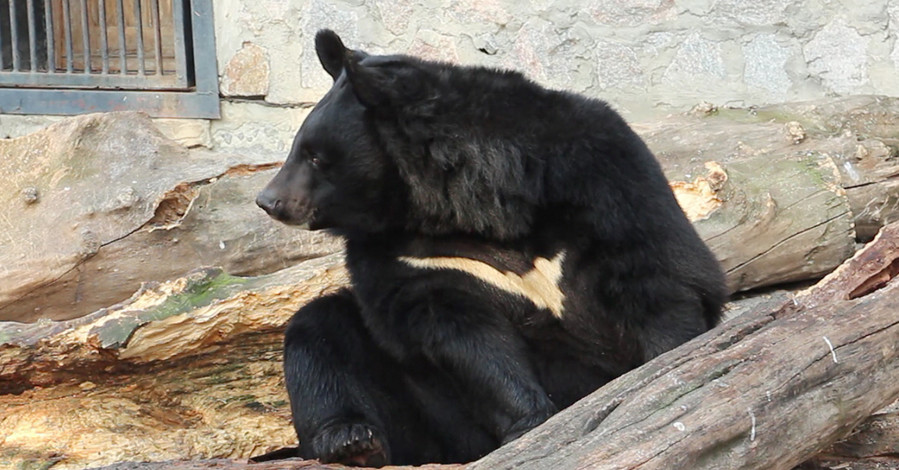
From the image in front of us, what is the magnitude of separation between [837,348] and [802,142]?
232cm

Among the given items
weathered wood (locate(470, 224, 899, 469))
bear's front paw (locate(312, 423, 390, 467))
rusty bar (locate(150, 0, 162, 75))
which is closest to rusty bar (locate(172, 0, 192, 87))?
rusty bar (locate(150, 0, 162, 75))

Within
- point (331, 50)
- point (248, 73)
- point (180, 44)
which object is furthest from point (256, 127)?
point (331, 50)

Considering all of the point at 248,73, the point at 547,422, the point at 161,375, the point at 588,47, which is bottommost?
the point at 161,375

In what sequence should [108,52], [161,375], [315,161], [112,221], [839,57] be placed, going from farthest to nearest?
[108,52]
[839,57]
[112,221]
[161,375]
[315,161]

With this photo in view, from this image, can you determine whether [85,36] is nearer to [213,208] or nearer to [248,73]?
[248,73]

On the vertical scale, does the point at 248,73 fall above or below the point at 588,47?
below

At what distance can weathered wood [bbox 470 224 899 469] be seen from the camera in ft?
6.92

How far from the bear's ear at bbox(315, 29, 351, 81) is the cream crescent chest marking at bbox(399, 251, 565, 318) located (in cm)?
60

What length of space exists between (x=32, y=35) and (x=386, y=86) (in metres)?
3.38

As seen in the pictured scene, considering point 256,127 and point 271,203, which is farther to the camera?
point 256,127

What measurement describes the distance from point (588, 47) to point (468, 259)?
268 centimetres

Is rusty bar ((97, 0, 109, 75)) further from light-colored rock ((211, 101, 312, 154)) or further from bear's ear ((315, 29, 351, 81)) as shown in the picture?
bear's ear ((315, 29, 351, 81))

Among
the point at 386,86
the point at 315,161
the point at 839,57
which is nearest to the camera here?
the point at 386,86

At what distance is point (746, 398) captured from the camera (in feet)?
7.43
